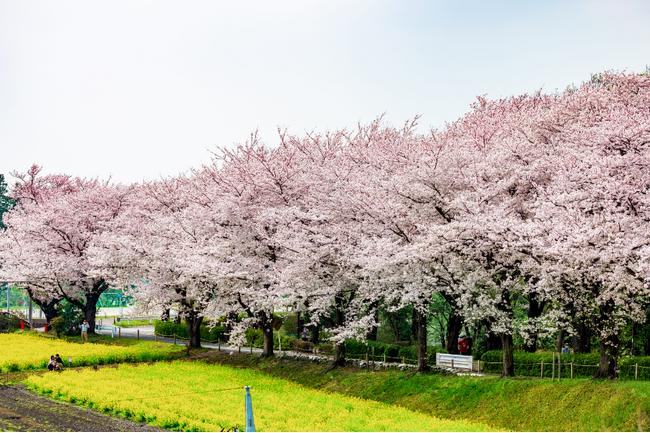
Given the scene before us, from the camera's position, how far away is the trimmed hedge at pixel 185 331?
39.1m

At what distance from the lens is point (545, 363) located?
2238 cm

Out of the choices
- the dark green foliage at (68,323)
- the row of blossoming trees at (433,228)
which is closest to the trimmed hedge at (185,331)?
the row of blossoming trees at (433,228)

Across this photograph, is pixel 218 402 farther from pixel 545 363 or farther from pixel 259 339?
pixel 259 339

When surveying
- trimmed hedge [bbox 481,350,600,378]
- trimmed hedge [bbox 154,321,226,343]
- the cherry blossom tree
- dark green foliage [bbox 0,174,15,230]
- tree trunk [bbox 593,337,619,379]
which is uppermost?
dark green foliage [bbox 0,174,15,230]

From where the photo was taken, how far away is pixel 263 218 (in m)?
27.3

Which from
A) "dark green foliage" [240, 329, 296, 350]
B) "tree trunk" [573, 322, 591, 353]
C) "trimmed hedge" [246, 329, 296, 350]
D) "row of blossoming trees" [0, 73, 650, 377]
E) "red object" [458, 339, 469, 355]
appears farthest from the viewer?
"trimmed hedge" [246, 329, 296, 350]

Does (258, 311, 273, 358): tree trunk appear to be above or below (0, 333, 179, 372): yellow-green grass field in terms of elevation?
above

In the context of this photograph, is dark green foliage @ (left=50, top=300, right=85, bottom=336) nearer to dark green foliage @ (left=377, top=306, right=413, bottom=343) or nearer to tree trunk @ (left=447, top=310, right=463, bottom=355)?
dark green foliage @ (left=377, top=306, right=413, bottom=343)

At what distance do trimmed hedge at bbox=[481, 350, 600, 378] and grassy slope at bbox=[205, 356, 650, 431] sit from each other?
76.5 inches

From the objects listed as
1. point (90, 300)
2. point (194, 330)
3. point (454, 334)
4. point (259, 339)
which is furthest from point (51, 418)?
point (90, 300)

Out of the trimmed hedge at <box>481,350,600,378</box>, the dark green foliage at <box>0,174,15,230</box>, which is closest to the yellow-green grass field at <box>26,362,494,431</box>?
the trimmed hedge at <box>481,350,600,378</box>

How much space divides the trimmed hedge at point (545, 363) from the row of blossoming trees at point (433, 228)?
1531mm

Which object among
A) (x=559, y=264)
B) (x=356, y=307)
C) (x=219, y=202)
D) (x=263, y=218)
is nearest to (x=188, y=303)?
(x=219, y=202)

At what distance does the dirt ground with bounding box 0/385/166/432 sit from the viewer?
1612 centimetres
